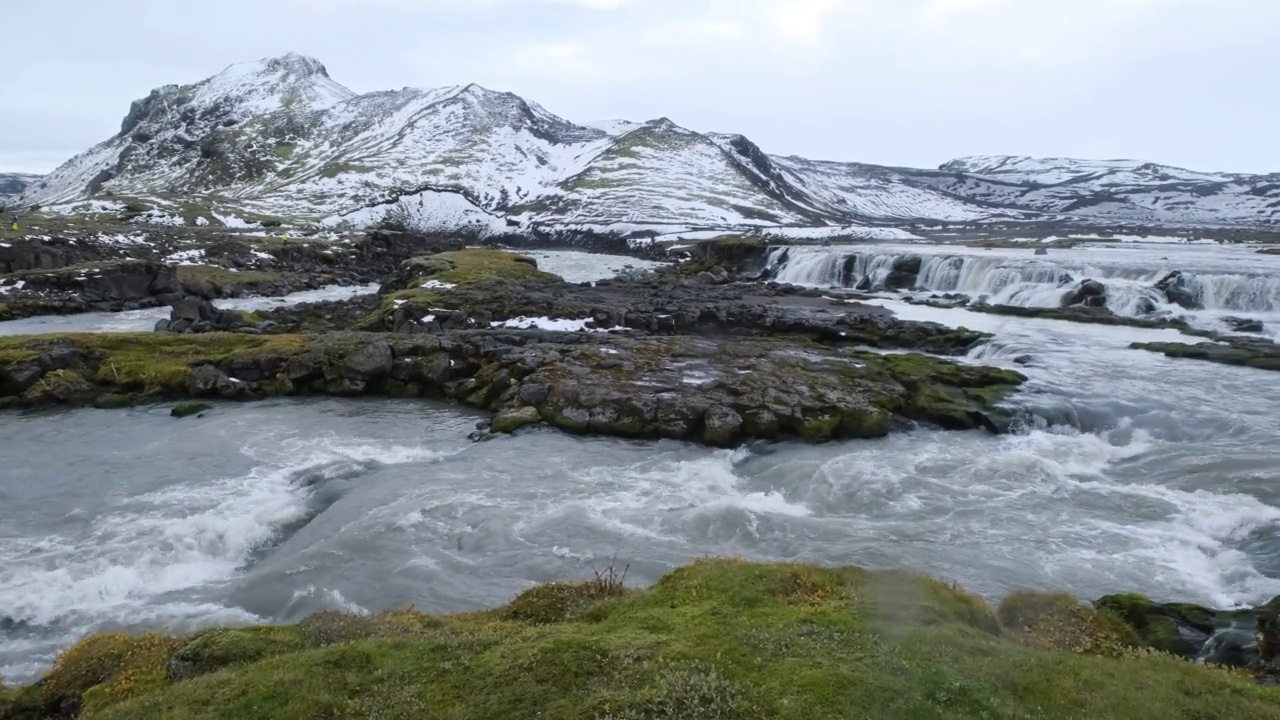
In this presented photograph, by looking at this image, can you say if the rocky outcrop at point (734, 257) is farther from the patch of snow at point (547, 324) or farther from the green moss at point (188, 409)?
the green moss at point (188, 409)

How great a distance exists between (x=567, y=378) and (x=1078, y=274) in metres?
45.3

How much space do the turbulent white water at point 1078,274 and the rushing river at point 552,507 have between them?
907 inches

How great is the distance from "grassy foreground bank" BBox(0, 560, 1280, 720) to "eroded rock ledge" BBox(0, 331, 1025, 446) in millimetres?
15537

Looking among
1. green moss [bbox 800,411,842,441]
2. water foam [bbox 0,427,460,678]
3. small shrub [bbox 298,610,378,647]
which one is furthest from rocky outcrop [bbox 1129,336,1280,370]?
small shrub [bbox 298,610,378,647]

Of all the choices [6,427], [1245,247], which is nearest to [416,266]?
[6,427]

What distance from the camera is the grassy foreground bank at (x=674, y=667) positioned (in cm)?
809

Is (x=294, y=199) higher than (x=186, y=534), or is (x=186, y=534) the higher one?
(x=294, y=199)

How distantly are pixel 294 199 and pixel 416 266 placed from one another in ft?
417

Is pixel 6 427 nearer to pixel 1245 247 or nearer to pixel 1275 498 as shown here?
pixel 1275 498

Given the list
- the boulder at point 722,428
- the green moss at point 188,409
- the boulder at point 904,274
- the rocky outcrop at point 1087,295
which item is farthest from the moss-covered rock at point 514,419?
the boulder at point 904,274

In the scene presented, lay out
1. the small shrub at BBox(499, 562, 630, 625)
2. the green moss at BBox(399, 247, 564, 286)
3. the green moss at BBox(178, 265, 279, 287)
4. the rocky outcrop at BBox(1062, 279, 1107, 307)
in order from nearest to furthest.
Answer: the small shrub at BBox(499, 562, 630, 625) → the rocky outcrop at BBox(1062, 279, 1107, 307) → the green moss at BBox(399, 247, 564, 286) → the green moss at BBox(178, 265, 279, 287)

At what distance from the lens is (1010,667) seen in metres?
8.89

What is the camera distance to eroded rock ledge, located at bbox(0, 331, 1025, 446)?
27.7 meters

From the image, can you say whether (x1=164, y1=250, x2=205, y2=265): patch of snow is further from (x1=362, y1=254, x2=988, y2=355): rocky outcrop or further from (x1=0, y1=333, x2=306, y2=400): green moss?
(x1=0, y1=333, x2=306, y2=400): green moss
